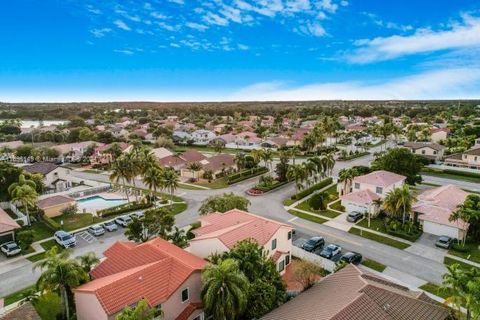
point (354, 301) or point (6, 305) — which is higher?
point (354, 301)

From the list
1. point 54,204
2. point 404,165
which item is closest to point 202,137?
point 54,204

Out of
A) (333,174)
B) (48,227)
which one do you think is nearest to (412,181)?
(333,174)

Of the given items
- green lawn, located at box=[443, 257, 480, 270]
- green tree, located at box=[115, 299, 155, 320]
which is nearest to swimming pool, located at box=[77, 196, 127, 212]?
green tree, located at box=[115, 299, 155, 320]

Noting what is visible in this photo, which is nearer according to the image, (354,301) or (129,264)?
(354,301)

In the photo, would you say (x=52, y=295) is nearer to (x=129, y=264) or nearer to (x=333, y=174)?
(x=129, y=264)

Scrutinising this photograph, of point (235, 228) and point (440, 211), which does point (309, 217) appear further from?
point (235, 228)

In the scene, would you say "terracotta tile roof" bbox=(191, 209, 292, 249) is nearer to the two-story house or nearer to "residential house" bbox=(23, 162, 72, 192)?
the two-story house

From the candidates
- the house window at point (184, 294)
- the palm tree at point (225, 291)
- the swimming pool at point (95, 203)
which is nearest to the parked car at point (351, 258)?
the palm tree at point (225, 291)
